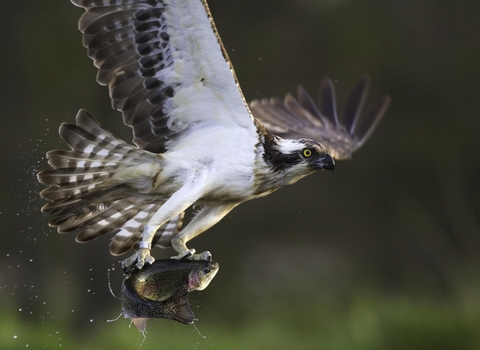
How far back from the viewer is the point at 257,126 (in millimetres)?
4965

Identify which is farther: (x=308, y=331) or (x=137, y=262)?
(x=308, y=331)

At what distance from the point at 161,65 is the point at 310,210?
5.77 meters

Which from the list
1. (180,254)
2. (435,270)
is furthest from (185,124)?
(435,270)

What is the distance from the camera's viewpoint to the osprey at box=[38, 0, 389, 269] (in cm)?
473

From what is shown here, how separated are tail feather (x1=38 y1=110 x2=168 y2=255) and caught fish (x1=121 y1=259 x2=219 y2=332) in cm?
77

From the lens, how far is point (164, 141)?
5.14 m

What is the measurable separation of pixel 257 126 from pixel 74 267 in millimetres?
4734

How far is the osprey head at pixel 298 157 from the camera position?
16.1ft

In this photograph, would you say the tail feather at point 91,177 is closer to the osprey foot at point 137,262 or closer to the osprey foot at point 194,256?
the osprey foot at point 194,256

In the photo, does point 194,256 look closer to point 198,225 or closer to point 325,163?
point 198,225

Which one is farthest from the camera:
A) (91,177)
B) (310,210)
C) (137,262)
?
(310,210)

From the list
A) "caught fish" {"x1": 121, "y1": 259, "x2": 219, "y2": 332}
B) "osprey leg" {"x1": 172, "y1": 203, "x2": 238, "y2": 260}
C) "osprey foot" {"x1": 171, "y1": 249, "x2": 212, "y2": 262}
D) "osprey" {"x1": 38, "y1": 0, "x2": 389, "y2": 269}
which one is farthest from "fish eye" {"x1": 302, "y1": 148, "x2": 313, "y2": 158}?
"caught fish" {"x1": 121, "y1": 259, "x2": 219, "y2": 332}

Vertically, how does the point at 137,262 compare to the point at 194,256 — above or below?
above

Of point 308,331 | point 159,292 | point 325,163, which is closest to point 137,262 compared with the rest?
point 159,292
